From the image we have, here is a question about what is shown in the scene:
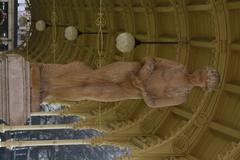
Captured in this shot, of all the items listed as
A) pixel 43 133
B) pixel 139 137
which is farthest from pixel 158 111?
pixel 43 133

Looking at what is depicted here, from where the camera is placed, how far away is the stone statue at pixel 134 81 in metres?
7.21

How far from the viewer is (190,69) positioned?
39.8 feet

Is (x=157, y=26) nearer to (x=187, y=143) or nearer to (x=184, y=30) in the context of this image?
(x=184, y=30)

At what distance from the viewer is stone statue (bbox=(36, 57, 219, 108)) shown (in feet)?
23.6

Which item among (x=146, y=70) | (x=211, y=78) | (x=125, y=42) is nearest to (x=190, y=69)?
(x=125, y=42)

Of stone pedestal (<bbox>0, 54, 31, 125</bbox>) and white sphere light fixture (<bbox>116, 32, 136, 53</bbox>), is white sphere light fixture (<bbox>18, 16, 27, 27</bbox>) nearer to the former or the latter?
white sphere light fixture (<bbox>116, 32, 136, 53</bbox>)

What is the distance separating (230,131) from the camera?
10.1 m

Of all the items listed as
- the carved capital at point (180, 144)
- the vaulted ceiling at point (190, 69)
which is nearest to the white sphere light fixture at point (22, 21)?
the vaulted ceiling at point (190, 69)

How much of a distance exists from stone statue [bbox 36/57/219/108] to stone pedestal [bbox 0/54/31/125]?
0.56 meters

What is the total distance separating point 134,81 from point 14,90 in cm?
165

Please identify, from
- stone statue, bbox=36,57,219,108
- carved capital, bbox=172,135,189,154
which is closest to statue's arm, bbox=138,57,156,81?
stone statue, bbox=36,57,219,108

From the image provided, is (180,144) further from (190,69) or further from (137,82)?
(137,82)

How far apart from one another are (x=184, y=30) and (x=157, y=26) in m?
1.59

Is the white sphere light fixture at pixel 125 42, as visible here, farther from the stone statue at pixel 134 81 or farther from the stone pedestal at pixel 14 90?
the stone pedestal at pixel 14 90
